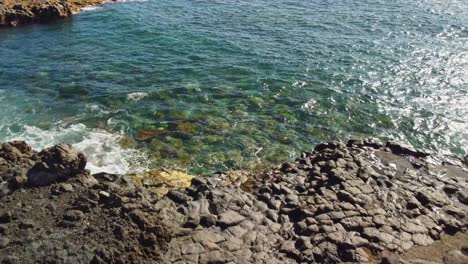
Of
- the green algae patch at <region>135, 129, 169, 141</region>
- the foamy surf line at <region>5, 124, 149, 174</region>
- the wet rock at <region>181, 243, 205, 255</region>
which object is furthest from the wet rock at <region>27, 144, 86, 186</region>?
the green algae patch at <region>135, 129, 169, 141</region>

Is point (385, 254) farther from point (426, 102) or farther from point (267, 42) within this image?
point (267, 42)

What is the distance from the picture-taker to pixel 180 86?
39.2 meters

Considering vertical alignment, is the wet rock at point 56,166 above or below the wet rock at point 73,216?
above

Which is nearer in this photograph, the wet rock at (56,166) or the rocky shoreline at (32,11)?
Answer: the wet rock at (56,166)

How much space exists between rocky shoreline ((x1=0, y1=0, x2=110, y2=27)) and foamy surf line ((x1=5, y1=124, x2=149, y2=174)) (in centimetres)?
3171

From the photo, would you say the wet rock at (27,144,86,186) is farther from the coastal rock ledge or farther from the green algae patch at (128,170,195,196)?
the green algae patch at (128,170,195,196)

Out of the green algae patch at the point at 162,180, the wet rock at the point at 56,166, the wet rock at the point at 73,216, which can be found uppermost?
the wet rock at the point at 56,166

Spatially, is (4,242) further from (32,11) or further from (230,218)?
(32,11)

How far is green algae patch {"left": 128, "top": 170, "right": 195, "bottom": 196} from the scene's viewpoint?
25.1m

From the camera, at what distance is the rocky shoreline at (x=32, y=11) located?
5694 centimetres

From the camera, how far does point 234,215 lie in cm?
2138

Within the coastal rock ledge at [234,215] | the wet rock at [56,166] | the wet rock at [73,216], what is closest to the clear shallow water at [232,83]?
the coastal rock ledge at [234,215]

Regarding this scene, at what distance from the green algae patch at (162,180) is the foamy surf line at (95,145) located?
1924mm

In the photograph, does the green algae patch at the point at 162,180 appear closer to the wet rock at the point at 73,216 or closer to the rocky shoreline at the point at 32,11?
the wet rock at the point at 73,216
